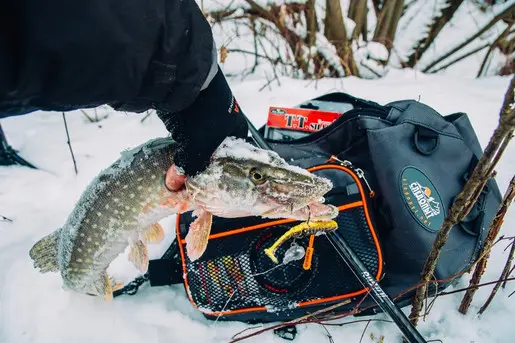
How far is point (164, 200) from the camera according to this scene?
150cm

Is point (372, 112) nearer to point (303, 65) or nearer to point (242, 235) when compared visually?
point (242, 235)

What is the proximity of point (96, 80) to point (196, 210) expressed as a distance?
670 mm

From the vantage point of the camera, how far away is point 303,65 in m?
3.67

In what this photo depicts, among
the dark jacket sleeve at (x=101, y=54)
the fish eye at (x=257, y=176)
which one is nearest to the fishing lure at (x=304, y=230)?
the fish eye at (x=257, y=176)

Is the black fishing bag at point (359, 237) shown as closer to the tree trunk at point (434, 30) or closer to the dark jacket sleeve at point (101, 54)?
the dark jacket sleeve at point (101, 54)

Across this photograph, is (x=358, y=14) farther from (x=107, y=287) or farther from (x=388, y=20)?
(x=107, y=287)

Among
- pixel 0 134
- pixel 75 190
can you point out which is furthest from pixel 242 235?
pixel 0 134

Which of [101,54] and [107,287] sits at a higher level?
[101,54]

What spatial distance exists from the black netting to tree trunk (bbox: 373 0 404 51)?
2768 mm

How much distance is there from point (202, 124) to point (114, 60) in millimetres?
368

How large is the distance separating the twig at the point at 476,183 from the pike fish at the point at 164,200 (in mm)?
369

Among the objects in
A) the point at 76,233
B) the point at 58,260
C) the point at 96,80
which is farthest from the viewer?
the point at 58,260

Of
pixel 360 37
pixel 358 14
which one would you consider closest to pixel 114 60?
pixel 358 14

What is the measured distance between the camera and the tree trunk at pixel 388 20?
379 cm
